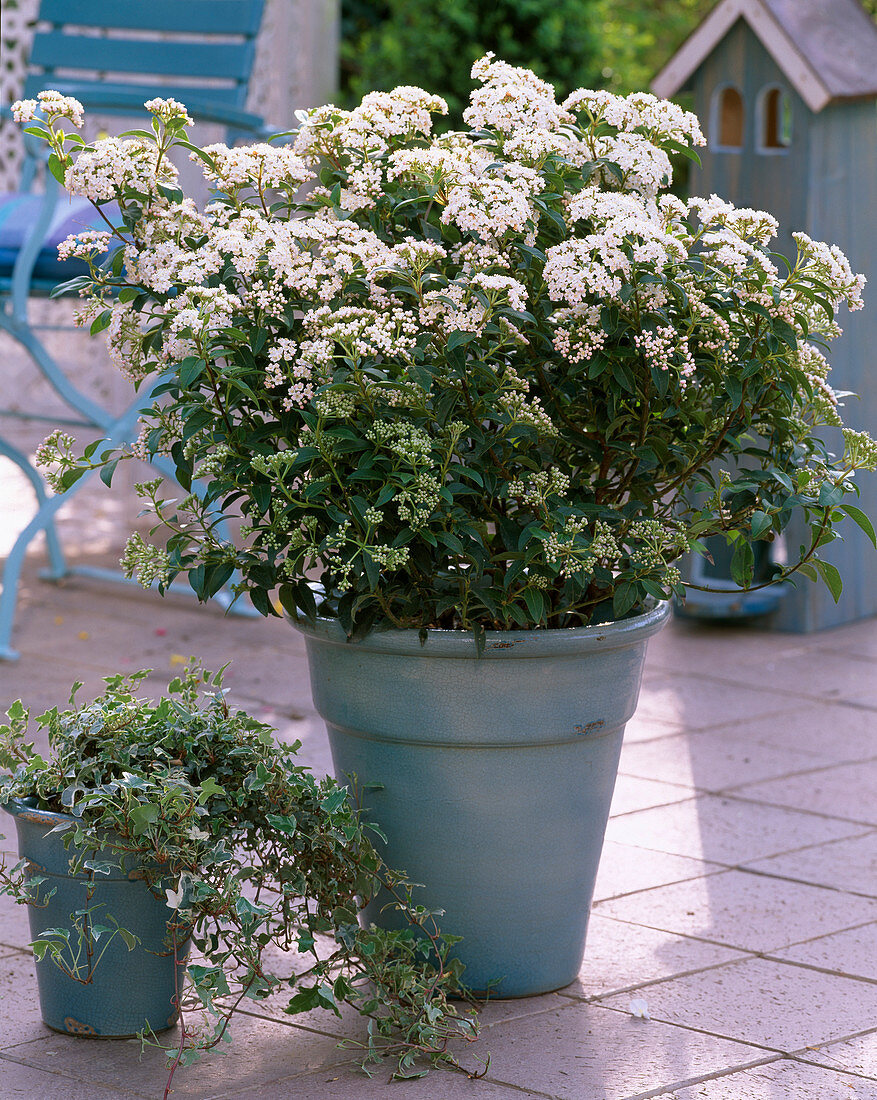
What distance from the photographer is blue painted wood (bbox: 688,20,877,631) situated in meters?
4.27

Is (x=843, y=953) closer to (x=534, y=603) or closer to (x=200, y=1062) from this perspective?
(x=534, y=603)

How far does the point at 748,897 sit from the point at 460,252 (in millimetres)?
1252

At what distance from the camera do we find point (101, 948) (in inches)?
73.9

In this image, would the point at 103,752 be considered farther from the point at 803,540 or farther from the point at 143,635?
the point at 803,540

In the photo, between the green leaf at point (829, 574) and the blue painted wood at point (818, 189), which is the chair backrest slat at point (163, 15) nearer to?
the blue painted wood at point (818, 189)

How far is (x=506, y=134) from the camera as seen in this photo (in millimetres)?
2049

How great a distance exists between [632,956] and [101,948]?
2.74 feet

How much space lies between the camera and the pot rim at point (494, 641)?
6.34 feet

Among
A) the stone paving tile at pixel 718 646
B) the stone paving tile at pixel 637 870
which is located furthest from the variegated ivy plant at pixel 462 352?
the stone paving tile at pixel 718 646

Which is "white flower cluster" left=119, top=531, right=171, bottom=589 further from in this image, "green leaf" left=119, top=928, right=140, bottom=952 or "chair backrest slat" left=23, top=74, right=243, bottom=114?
"chair backrest slat" left=23, top=74, right=243, bottom=114

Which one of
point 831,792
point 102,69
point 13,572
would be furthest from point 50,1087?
point 102,69

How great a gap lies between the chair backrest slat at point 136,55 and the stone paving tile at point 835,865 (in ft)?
9.26

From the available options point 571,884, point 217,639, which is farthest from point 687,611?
point 571,884

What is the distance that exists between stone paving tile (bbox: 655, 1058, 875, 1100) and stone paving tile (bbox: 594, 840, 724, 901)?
635 millimetres
